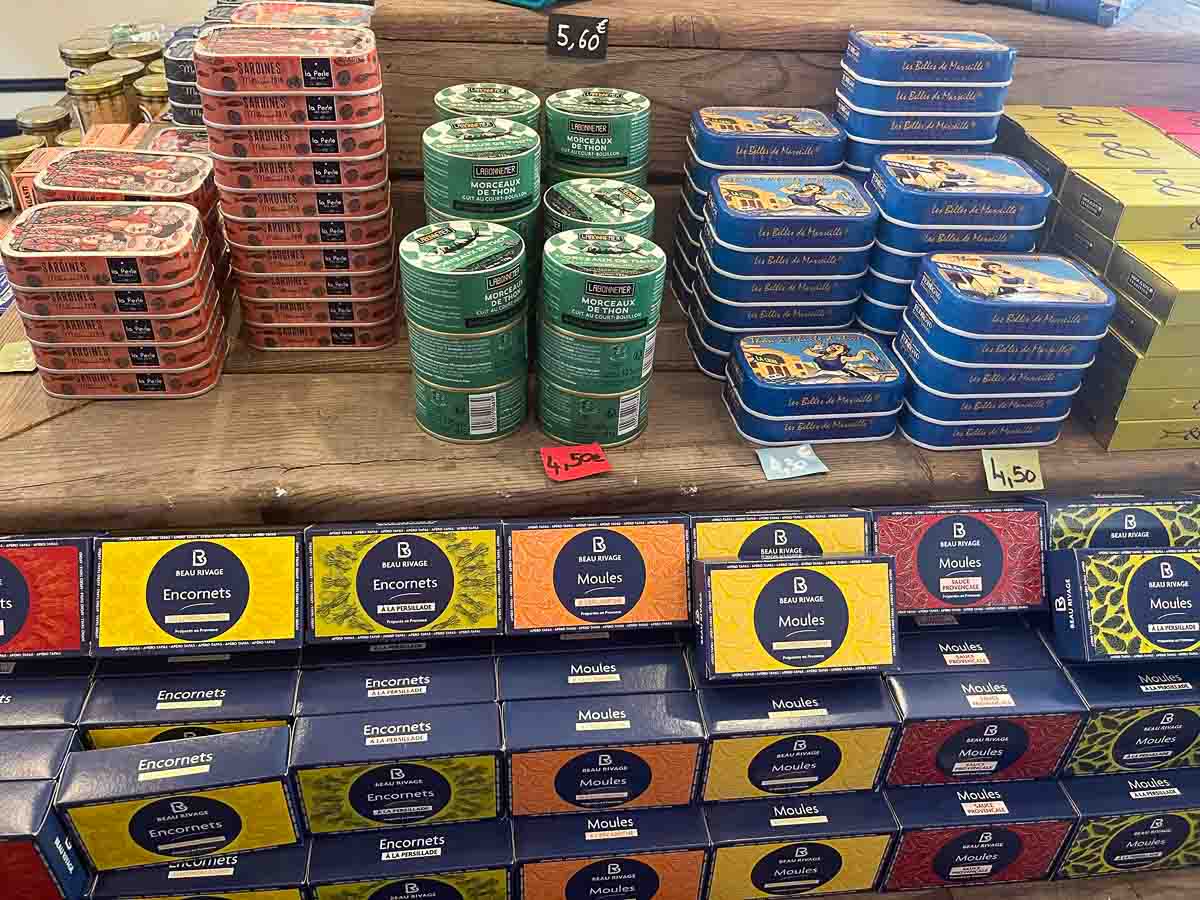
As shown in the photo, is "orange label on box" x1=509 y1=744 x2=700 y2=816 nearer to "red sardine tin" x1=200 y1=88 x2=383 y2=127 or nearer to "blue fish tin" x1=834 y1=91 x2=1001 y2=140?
"red sardine tin" x1=200 y1=88 x2=383 y2=127

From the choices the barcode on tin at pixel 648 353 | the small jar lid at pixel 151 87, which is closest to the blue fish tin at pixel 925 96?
the barcode on tin at pixel 648 353

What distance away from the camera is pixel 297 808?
1279 millimetres

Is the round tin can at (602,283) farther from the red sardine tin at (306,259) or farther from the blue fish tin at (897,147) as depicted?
the blue fish tin at (897,147)

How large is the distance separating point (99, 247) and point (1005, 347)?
1386mm

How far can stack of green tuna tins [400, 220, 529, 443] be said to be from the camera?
4.20 ft

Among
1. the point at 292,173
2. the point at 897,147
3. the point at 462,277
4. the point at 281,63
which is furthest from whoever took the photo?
the point at 897,147

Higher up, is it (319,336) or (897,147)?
(897,147)

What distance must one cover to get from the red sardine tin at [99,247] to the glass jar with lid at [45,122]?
102 centimetres

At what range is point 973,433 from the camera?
59.7 inches

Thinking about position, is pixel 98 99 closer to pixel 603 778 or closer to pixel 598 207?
pixel 598 207

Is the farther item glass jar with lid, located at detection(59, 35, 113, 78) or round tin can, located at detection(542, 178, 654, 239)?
glass jar with lid, located at detection(59, 35, 113, 78)

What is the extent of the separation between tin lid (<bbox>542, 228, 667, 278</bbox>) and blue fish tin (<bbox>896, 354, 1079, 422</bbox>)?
0.50 metres

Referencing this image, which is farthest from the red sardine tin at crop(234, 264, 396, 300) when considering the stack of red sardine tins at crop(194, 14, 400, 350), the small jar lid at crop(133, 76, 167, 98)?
the small jar lid at crop(133, 76, 167, 98)


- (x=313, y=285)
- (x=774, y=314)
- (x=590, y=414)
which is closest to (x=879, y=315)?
(x=774, y=314)
